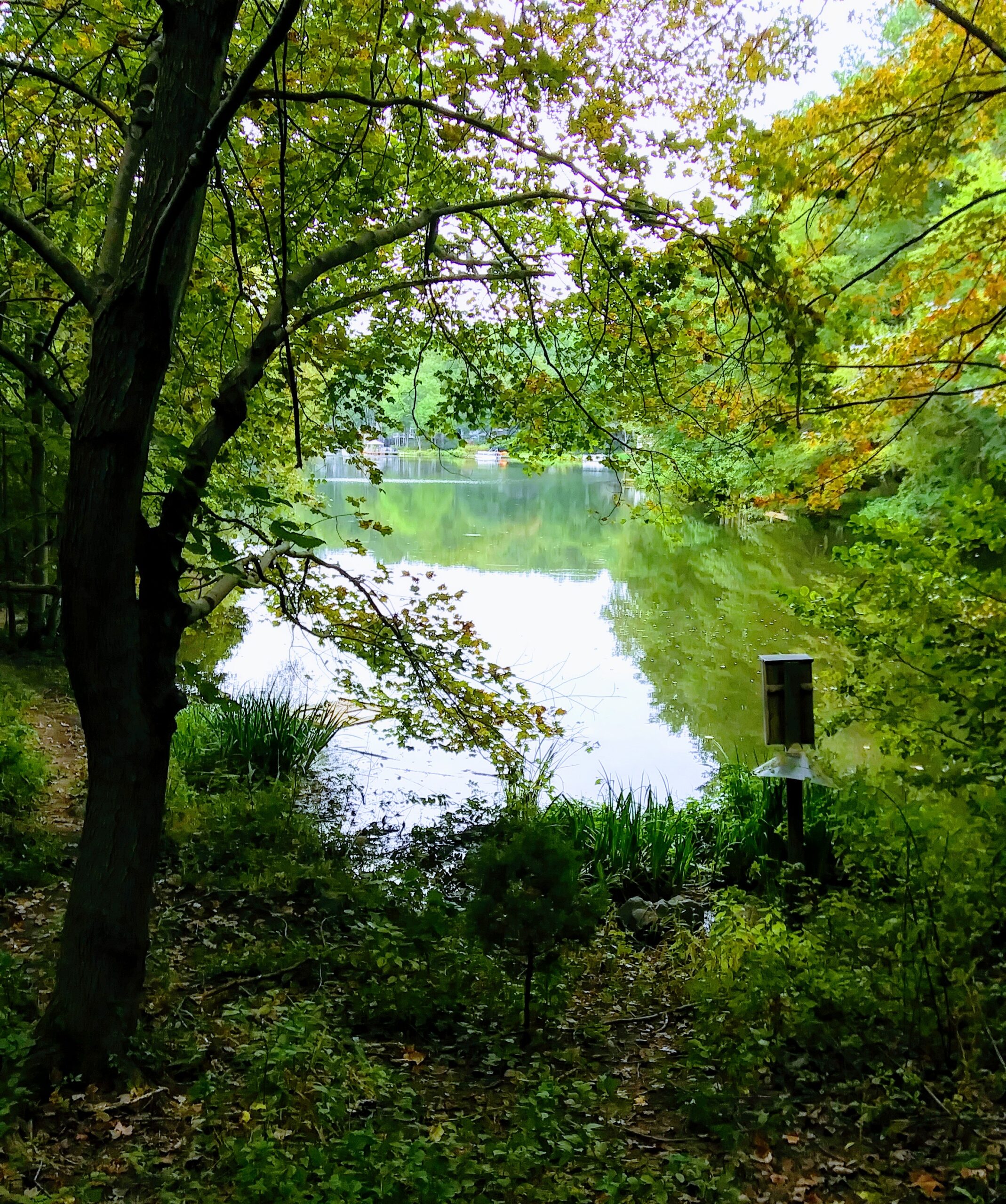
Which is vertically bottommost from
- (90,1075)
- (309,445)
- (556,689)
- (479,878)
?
(90,1075)

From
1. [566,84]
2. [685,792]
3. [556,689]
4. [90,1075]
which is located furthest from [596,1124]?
[556,689]

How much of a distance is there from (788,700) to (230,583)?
3312mm

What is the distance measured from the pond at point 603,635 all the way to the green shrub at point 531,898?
7.99ft

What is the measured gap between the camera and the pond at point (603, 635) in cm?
838

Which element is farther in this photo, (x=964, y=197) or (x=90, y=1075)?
(x=964, y=197)

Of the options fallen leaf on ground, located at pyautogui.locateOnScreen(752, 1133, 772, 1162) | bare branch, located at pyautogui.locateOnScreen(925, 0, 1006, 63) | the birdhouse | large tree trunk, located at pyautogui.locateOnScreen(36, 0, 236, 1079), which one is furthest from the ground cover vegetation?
fallen leaf on ground, located at pyautogui.locateOnScreen(752, 1133, 772, 1162)

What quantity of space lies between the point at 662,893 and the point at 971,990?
2.95m

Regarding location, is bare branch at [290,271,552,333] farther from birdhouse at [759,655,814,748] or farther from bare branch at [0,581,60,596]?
birdhouse at [759,655,814,748]

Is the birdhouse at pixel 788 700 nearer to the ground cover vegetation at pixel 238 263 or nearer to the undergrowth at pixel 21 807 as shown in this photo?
the ground cover vegetation at pixel 238 263

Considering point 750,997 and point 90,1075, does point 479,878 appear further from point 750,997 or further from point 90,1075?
point 90,1075

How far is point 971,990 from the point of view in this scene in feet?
9.43

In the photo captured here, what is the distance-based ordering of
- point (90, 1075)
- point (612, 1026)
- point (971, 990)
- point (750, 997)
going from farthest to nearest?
point (612, 1026) < point (750, 997) < point (971, 990) < point (90, 1075)

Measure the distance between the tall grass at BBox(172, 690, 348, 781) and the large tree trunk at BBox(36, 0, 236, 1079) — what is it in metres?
3.98

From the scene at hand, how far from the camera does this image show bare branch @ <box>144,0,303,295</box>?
1635 millimetres
